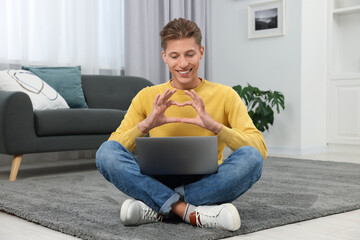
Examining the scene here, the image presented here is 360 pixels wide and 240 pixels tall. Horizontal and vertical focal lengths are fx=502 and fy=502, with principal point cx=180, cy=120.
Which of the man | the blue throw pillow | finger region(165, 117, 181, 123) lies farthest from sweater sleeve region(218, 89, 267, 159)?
the blue throw pillow

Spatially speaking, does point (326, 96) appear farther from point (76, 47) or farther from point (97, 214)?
point (97, 214)

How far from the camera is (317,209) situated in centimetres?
198

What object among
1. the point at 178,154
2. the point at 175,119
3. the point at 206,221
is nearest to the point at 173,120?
the point at 175,119

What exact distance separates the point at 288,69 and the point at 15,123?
2.69 m

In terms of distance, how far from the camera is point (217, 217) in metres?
1.61

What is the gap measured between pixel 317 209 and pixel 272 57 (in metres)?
3.02

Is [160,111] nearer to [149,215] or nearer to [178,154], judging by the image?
[178,154]

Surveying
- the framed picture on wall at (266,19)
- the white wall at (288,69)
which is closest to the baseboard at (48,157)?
the white wall at (288,69)

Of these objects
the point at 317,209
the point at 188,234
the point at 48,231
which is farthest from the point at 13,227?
the point at 317,209

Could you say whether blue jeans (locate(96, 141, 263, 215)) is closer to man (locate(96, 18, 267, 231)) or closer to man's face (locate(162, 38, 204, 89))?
man (locate(96, 18, 267, 231))

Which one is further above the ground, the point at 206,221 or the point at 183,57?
the point at 183,57

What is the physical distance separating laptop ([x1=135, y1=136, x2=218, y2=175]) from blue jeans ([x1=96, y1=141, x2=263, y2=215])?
8cm

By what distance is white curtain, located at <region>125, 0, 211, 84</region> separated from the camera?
4.65m

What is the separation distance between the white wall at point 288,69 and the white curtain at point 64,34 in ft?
4.08
